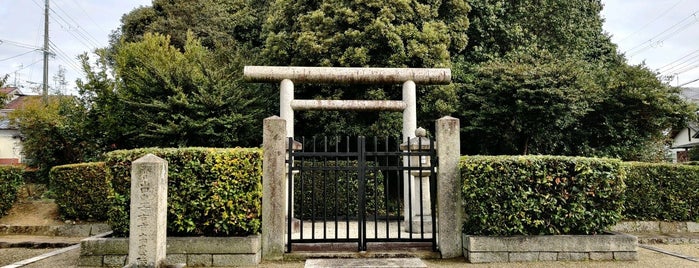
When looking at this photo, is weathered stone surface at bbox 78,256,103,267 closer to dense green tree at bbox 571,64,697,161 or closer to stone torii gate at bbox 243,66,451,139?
stone torii gate at bbox 243,66,451,139

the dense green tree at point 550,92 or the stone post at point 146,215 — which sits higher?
the dense green tree at point 550,92

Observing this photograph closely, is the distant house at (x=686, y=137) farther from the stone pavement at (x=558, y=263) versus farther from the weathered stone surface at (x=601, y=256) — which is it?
the weathered stone surface at (x=601, y=256)

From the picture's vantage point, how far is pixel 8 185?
8812 mm

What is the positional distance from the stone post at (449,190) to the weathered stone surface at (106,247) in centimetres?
413

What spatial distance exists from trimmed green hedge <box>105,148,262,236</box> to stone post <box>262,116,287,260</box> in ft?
0.75

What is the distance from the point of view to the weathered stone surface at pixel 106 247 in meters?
5.22

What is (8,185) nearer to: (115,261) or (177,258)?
(115,261)

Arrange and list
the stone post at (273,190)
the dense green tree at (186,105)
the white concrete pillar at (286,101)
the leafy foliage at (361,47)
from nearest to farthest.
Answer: the stone post at (273,190)
the white concrete pillar at (286,101)
the dense green tree at (186,105)
the leafy foliage at (361,47)

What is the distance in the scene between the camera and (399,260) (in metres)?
4.98

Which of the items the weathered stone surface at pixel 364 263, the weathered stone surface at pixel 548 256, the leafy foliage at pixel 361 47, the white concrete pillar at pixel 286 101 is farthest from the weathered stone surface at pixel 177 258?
the leafy foliage at pixel 361 47

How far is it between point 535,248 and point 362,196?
238 centimetres

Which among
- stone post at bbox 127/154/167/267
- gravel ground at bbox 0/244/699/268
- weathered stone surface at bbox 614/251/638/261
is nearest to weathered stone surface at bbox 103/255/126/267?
gravel ground at bbox 0/244/699/268

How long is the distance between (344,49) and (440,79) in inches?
203

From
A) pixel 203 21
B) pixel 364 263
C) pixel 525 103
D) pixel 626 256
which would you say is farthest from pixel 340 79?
pixel 203 21
